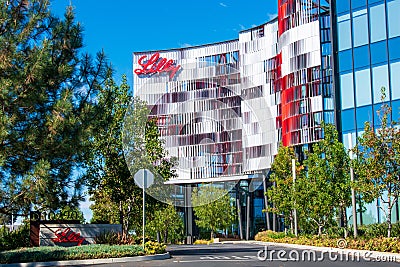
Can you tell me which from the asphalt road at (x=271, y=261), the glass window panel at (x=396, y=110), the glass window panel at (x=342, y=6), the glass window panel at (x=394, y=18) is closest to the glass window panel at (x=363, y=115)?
the glass window panel at (x=396, y=110)

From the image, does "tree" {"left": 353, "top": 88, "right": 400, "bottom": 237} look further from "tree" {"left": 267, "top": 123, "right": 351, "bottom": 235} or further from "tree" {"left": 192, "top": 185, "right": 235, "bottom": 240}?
"tree" {"left": 192, "top": 185, "right": 235, "bottom": 240}

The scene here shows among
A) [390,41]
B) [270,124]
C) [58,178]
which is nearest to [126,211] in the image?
[58,178]

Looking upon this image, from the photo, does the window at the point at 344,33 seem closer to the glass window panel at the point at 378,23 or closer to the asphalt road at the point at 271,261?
the glass window panel at the point at 378,23

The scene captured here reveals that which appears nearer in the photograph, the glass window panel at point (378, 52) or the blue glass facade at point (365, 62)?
the blue glass facade at point (365, 62)

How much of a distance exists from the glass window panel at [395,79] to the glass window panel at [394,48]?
0.55 m

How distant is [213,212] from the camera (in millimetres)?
68875

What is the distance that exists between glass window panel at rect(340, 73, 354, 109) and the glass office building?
2.8 inches

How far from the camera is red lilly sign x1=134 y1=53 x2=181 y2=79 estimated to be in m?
74.8

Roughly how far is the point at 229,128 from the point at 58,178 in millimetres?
49753

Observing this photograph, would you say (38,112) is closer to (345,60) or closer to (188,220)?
(345,60)

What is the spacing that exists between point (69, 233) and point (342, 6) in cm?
2741

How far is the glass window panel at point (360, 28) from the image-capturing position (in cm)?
4262

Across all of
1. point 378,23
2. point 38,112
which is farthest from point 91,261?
point 378,23

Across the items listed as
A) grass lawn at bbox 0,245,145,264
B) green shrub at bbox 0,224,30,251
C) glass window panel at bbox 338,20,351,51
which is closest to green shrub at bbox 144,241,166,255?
grass lawn at bbox 0,245,145,264
